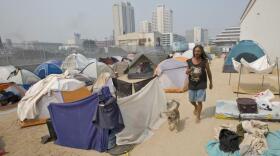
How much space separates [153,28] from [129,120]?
118m

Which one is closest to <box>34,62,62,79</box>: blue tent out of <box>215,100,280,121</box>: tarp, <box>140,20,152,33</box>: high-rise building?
<box>215,100,280,121</box>: tarp

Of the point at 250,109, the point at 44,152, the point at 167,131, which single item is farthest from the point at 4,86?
the point at 250,109

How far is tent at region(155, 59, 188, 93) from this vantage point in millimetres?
8008

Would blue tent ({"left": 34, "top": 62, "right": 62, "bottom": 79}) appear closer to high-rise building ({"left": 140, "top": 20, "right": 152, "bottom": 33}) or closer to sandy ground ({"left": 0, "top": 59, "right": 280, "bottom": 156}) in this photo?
sandy ground ({"left": 0, "top": 59, "right": 280, "bottom": 156})

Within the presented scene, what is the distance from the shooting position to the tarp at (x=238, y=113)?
4.59m

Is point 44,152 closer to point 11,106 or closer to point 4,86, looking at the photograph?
point 11,106

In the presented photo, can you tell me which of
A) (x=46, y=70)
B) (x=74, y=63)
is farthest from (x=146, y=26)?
(x=46, y=70)

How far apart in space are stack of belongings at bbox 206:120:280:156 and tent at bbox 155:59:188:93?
4354 millimetres

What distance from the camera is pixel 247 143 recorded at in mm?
3396

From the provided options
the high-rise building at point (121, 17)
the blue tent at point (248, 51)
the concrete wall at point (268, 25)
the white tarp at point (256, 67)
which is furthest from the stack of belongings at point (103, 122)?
the high-rise building at point (121, 17)

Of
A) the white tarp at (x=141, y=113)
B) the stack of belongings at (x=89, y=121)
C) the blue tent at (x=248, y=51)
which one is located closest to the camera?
the stack of belongings at (x=89, y=121)

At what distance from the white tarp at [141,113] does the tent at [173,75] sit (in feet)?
9.09

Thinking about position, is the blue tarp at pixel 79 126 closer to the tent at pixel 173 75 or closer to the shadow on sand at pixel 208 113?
the shadow on sand at pixel 208 113

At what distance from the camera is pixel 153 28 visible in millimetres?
117688
